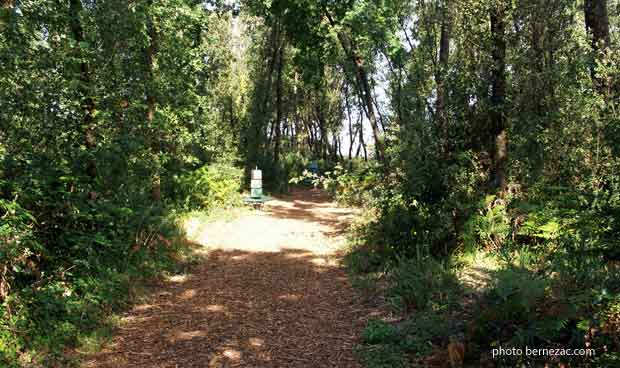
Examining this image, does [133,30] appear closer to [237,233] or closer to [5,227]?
[5,227]

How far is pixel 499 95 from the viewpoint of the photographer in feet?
23.7

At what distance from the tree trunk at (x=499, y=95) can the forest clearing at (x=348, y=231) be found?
0.03 metres

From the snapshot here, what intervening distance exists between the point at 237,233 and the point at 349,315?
6.19 metres

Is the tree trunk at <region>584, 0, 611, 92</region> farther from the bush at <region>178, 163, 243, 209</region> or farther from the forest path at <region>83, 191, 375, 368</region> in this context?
the bush at <region>178, 163, 243, 209</region>

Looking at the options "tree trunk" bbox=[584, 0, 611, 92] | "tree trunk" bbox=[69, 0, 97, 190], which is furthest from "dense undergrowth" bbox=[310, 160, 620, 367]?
"tree trunk" bbox=[69, 0, 97, 190]

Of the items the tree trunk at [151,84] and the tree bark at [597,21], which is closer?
the tree bark at [597,21]

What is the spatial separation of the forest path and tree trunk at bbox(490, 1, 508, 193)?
10.7 feet

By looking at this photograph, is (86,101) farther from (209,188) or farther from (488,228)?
(209,188)

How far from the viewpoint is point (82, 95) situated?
5961 mm

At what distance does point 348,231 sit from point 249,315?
5483 mm

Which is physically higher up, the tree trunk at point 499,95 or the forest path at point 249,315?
the tree trunk at point 499,95

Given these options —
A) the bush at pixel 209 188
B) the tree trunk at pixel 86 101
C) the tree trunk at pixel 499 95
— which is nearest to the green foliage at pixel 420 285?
the tree trunk at pixel 499 95

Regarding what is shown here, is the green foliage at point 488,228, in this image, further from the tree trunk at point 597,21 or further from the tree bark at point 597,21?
the tree bark at point 597,21

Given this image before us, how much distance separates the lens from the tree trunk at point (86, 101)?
6.03m
